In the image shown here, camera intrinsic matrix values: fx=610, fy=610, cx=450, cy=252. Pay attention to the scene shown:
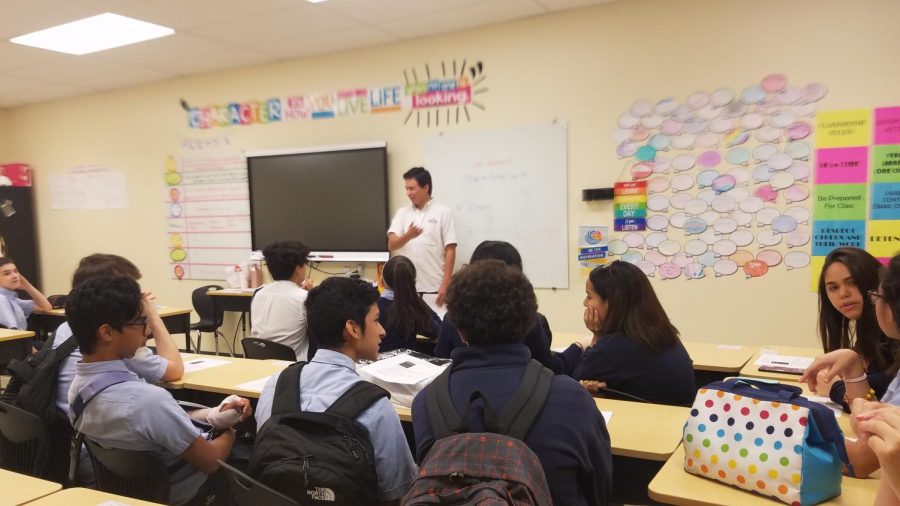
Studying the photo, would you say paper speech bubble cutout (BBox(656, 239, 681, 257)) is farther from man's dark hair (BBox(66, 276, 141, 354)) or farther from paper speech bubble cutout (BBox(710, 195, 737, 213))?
man's dark hair (BBox(66, 276, 141, 354))

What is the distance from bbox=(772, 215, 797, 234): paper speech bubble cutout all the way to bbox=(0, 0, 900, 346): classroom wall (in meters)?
0.27

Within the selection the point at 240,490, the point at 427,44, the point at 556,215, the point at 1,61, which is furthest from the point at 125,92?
the point at 240,490

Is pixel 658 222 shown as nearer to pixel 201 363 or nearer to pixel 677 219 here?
pixel 677 219

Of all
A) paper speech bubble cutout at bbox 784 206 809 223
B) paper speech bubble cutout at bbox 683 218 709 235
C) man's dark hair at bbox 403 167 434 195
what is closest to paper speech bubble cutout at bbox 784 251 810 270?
paper speech bubble cutout at bbox 784 206 809 223

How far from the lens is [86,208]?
274 inches

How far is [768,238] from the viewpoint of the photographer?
12.8ft

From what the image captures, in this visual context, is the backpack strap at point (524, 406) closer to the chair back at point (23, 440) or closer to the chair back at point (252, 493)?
the chair back at point (252, 493)

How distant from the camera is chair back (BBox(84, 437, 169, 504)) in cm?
168

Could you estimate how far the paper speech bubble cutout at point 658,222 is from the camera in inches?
164

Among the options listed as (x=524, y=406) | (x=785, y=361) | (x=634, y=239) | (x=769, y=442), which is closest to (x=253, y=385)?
(x=524, y=406)

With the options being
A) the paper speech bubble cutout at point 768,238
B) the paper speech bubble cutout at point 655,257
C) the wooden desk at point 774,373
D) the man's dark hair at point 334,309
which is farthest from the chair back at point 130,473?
the paper speech bubble cutout at point 768,238

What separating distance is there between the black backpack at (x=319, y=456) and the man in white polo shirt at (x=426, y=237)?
3.19 meters

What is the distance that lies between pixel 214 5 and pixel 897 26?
13.7 feet

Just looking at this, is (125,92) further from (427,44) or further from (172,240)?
(427,44)
